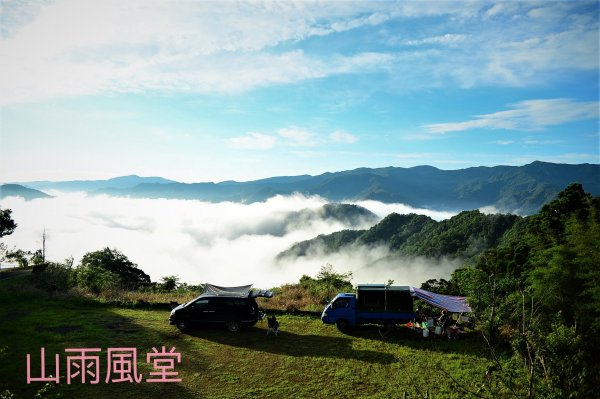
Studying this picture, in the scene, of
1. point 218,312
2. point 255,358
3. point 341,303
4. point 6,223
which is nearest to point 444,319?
point 341,303

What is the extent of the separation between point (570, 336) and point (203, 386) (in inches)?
442

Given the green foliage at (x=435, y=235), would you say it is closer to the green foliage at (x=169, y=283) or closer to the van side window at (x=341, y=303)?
the green foliage at (x=169, y=283)

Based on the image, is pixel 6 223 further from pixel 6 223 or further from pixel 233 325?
pixel 233 325

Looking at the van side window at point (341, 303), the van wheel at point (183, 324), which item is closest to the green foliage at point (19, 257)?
the van wheel at point (183, 324)

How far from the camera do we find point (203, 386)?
1259 centimetres

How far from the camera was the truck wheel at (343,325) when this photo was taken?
726 inches

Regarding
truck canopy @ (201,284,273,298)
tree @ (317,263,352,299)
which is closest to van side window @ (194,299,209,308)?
truck canopy @ (201,284,273,298)

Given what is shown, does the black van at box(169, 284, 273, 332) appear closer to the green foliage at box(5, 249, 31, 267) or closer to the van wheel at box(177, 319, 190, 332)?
the van wheel at box(177, 319, 190, 332)

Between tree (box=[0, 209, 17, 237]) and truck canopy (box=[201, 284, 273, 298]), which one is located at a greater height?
tree (box=[0, 209, 17, 237])

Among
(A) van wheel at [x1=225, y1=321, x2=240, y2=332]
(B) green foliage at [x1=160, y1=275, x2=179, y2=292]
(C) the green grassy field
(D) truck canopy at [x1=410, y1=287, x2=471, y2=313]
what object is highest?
(D) truck canopy at [x1=410, y1=287, x2=471, y2=313]

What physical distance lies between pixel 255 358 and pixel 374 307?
6.37 metres

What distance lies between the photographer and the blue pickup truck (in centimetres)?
1797

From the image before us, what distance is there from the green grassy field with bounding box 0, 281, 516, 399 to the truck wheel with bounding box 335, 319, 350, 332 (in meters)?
0.44

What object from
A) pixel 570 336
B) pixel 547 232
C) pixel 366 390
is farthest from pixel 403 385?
pixel 547 232
